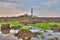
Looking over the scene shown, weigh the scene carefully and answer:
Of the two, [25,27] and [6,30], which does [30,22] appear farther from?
[6,30]

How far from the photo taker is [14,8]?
6.03 ft

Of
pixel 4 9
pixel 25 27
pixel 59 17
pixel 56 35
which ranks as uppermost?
pixel 4 9

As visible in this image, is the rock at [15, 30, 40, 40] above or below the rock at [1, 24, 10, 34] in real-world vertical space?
below

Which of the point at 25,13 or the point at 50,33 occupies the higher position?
the point at 25,13

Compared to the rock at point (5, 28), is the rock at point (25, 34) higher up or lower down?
lower down

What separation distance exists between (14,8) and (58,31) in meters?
0.76

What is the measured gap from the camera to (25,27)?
181 cm

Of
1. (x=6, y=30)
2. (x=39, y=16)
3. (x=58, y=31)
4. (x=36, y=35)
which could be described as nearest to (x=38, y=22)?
(x=39, y=16)

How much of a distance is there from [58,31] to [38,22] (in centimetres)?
33

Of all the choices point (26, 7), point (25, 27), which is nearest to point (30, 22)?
point (25, 27)

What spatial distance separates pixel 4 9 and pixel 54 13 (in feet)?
2.54

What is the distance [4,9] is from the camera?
1.82 m

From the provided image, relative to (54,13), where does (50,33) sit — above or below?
below

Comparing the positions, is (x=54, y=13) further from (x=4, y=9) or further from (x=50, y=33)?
(x=4, y=9)
